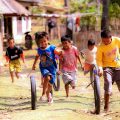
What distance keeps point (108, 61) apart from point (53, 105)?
1536 mm

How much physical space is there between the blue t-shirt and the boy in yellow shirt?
124 centimetres

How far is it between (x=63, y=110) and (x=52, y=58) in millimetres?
1571

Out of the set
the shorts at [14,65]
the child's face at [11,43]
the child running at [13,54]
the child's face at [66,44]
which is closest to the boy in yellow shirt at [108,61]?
the child's face at [66,44]

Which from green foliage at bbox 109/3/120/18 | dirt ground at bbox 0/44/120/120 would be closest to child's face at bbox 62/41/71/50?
dirt ground at bbox 0/44/120/120

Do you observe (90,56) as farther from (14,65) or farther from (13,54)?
(14,65)

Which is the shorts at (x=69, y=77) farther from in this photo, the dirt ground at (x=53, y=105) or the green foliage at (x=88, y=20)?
the green foliage at (x=88, y=20)

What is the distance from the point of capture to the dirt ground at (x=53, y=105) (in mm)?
8234

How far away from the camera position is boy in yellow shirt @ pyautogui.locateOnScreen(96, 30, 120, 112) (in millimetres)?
8969

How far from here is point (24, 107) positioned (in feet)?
31.1

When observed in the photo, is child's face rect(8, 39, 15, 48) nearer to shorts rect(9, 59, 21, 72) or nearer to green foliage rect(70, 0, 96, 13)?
shorts rect(9, 59, 21, 72)

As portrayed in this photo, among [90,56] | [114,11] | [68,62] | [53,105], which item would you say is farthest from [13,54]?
[114,11]

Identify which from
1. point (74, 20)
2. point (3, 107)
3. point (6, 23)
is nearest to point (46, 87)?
point (3, 107)

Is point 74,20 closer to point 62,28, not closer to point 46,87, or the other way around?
point 62,28

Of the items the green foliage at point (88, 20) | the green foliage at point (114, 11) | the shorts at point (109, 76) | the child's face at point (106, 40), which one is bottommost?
the shorts at point (109, 76)
